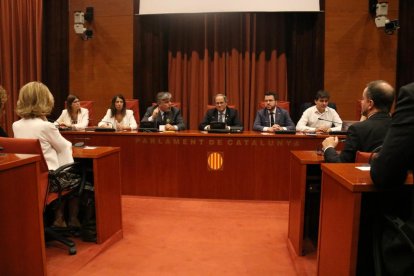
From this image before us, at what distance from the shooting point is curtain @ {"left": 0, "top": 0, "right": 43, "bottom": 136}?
575 centimetres

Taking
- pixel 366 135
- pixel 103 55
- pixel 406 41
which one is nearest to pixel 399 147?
pixel 366 135

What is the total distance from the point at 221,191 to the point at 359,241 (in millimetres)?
2495

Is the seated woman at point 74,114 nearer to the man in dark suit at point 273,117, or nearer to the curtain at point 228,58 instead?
the curtain at point 228,58

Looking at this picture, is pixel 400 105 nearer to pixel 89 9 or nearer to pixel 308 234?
pixel 308 234

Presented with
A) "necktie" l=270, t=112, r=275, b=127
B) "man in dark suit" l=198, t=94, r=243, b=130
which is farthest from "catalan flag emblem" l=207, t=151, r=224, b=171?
"necktie" l=270, t=112, r=275, b=127

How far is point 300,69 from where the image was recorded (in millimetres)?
5699

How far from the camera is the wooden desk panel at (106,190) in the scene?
105 inches

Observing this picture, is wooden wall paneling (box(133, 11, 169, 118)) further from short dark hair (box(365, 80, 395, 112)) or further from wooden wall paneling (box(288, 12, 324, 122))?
short dark hair (box(365, 80, 395, 112))

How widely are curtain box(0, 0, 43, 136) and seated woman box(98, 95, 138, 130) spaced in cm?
196

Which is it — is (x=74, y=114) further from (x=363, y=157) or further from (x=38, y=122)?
(x=363, y=157)

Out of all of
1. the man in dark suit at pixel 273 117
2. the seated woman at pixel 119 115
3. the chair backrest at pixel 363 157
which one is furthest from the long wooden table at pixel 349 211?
the seated woman at pixel 119 115

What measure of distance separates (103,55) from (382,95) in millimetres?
4876

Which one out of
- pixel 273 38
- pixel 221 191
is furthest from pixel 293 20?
pixel 221 191

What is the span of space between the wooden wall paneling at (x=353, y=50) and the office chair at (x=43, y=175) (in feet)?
13.8
